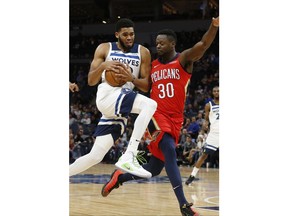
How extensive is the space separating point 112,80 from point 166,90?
23.6 inches

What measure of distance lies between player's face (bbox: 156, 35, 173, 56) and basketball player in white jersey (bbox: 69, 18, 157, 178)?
0.18m

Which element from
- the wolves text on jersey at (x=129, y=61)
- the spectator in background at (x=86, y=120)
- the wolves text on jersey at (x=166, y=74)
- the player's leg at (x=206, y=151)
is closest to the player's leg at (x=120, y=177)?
the wolves text on jersey at (x=166, y=74)

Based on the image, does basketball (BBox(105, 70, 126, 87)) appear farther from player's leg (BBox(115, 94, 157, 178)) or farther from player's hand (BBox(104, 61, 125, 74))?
player's leg (BBox(115, 94, 157, 178))

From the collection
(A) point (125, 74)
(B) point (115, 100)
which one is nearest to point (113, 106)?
(B) point (115, 100)

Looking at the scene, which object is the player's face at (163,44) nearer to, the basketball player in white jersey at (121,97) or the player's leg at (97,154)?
the basketball player in white jersey at (121,97)

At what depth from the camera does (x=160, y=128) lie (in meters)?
4.94

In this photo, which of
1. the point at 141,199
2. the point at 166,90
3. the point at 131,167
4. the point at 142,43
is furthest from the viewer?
the point at 142,43

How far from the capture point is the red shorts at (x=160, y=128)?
4.94 metres

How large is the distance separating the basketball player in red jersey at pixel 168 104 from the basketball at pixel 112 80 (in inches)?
16.9

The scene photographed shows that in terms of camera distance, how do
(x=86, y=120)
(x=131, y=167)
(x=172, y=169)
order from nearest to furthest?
(x=131, y=167) → (x=172, y=169) → (x=86, y=120)

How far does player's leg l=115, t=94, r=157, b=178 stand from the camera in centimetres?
431

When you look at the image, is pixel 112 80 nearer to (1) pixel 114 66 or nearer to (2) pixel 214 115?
(1) pixel 114 66
